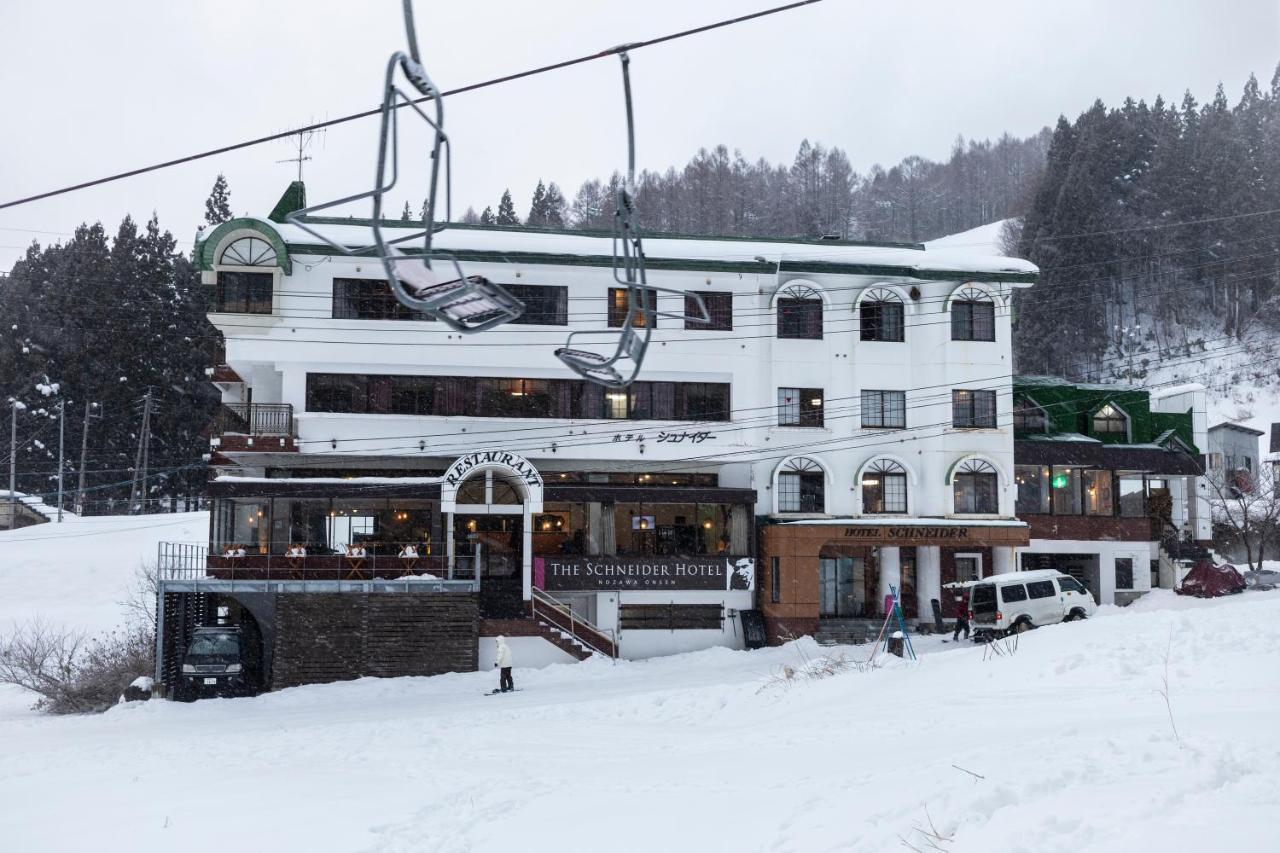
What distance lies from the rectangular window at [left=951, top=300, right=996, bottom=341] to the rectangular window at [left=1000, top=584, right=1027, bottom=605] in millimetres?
11405

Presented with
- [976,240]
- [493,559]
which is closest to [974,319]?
[493,559]

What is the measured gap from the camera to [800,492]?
38.6 meters

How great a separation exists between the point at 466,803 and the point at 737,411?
82.5ft

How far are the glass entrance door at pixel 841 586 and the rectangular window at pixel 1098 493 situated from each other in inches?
417

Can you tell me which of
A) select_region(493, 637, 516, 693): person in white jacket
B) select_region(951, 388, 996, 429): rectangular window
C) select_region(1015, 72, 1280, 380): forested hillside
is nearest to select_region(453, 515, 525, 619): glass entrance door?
select_region(493, 637, 516, 693): person in white jacket

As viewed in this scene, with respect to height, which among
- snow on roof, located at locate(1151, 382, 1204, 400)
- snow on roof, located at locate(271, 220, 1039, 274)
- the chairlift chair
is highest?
snow on roof, located at locate(271, 220, 1039, 274)

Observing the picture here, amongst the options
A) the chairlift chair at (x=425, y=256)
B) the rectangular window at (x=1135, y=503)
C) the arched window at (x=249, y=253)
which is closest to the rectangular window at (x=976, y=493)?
the rectangular window at (x=1135, y=503)

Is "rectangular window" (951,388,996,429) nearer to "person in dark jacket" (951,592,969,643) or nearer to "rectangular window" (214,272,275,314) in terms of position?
"person in dark jacket" (951,592,969,643)

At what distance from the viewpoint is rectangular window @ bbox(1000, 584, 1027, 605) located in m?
31.8

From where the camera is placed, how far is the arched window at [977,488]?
39156mm

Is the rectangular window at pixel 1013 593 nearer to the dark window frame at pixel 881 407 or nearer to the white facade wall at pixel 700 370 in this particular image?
the white facade wall at pixel 700 370

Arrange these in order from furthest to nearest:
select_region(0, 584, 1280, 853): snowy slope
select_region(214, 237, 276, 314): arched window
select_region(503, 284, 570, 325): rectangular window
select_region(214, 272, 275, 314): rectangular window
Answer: select_region(503, 284, 570, 325): rectangular window → select_region(214, 272, 275, 314): rectangular window → select_region(214, 237, 276, 314): arched window → select_region(0, 584, 1280, 853): snowy slope

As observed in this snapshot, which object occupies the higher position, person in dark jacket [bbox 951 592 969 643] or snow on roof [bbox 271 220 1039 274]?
snow on roof [bbox 271 220 1039 274]

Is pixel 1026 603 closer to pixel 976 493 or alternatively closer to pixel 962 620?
pixel 962 620
